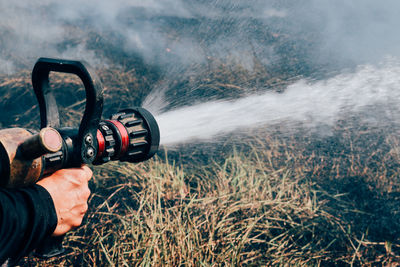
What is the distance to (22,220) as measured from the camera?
711mm

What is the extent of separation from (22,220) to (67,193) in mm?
204

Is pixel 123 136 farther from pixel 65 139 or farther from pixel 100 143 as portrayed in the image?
pixel 65 139

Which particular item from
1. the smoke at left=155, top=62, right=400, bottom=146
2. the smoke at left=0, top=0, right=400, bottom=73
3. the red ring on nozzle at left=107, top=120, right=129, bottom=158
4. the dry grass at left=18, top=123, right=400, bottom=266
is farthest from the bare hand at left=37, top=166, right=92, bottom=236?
the smoke at left=0, top=0, right=400, bottom=73

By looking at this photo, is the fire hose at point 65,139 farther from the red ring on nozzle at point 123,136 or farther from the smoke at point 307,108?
the smoke at point 307,108

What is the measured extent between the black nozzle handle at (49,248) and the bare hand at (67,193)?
0.04m

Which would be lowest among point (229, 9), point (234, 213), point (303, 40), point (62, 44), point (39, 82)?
point (234, 213)

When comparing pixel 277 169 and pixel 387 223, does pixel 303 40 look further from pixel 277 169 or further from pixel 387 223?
pixel 387 223

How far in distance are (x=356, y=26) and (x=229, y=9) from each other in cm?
192

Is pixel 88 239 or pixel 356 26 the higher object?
pixel 356 26

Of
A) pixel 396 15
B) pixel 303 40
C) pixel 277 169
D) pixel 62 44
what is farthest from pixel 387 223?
pixel 396 15

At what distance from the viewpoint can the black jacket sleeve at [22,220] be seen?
0.68m

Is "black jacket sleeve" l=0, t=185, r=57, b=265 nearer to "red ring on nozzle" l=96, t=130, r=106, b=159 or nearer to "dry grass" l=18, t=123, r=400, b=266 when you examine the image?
"red ring on nozzle" l=96, t=130, r=106, b=159

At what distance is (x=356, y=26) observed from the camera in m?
4.52

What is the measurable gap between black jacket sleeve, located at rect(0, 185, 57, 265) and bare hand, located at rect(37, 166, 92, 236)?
0.07 metres
